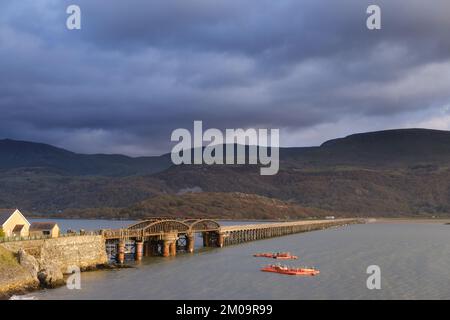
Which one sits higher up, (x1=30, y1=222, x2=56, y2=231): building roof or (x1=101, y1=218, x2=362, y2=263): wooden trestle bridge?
(x1=30, y1=222, x2=56, y2=231): building roof

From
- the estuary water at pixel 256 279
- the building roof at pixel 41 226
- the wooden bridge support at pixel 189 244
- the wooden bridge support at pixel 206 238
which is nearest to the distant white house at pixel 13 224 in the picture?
the building roof at pixel 41 226

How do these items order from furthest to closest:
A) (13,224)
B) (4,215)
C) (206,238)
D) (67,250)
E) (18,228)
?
(206,238) → (18,228) → (13,224) → (4,215) → (67,250)

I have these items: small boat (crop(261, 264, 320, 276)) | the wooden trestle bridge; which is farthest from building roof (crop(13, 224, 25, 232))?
small boat (crop(261, 264, 320, 276))

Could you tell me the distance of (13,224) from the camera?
77.2 meters

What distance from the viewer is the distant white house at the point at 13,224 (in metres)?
75.6

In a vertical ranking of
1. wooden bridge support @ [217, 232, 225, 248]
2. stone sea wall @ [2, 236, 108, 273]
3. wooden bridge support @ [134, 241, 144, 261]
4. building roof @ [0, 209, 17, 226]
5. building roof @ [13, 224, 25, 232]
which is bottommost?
wooden bridge support @ [217, 232, 225, 248]

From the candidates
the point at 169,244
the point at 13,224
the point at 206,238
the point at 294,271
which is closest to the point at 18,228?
the point at 13,224

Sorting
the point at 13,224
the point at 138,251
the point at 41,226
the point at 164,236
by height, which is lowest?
the point at 138,251

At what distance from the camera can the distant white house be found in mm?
75562

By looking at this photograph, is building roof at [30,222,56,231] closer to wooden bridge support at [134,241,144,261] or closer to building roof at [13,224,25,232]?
building roof at [13,224,25,232]

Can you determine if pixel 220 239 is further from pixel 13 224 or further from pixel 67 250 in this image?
pixel 13 224
